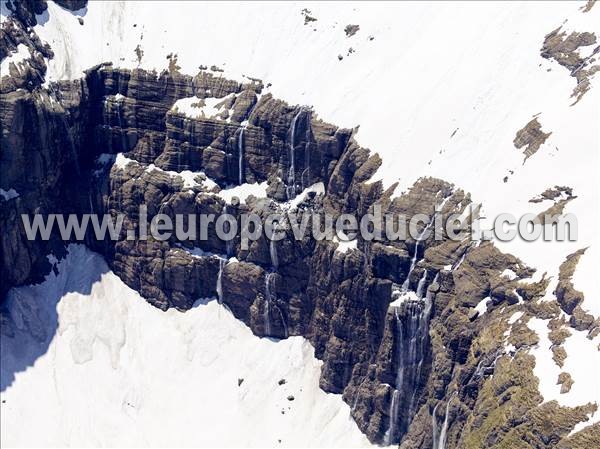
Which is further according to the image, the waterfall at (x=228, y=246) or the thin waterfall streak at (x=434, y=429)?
the waterfall at (x=228, y=246)

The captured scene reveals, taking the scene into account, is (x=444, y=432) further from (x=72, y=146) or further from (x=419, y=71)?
(x=72, y=146)

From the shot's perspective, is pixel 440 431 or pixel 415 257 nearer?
pixel 440 431

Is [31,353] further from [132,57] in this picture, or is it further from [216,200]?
[132,57]

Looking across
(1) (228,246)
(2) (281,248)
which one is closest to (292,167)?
(2) (281,248)

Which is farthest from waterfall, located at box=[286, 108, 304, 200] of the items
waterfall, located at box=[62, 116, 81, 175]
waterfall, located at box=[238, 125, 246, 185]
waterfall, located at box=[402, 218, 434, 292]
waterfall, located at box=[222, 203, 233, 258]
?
waterfall, located at box=[62, 116, 81, 175]

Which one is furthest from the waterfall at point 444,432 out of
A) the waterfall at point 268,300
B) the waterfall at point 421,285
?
the waterfall at point 268,300

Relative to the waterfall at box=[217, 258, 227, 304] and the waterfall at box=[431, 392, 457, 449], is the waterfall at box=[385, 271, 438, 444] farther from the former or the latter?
the waterfall at box=[217, 258, 227, 304]

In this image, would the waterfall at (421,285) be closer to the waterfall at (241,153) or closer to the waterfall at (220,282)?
the waterfall at (220,282)
